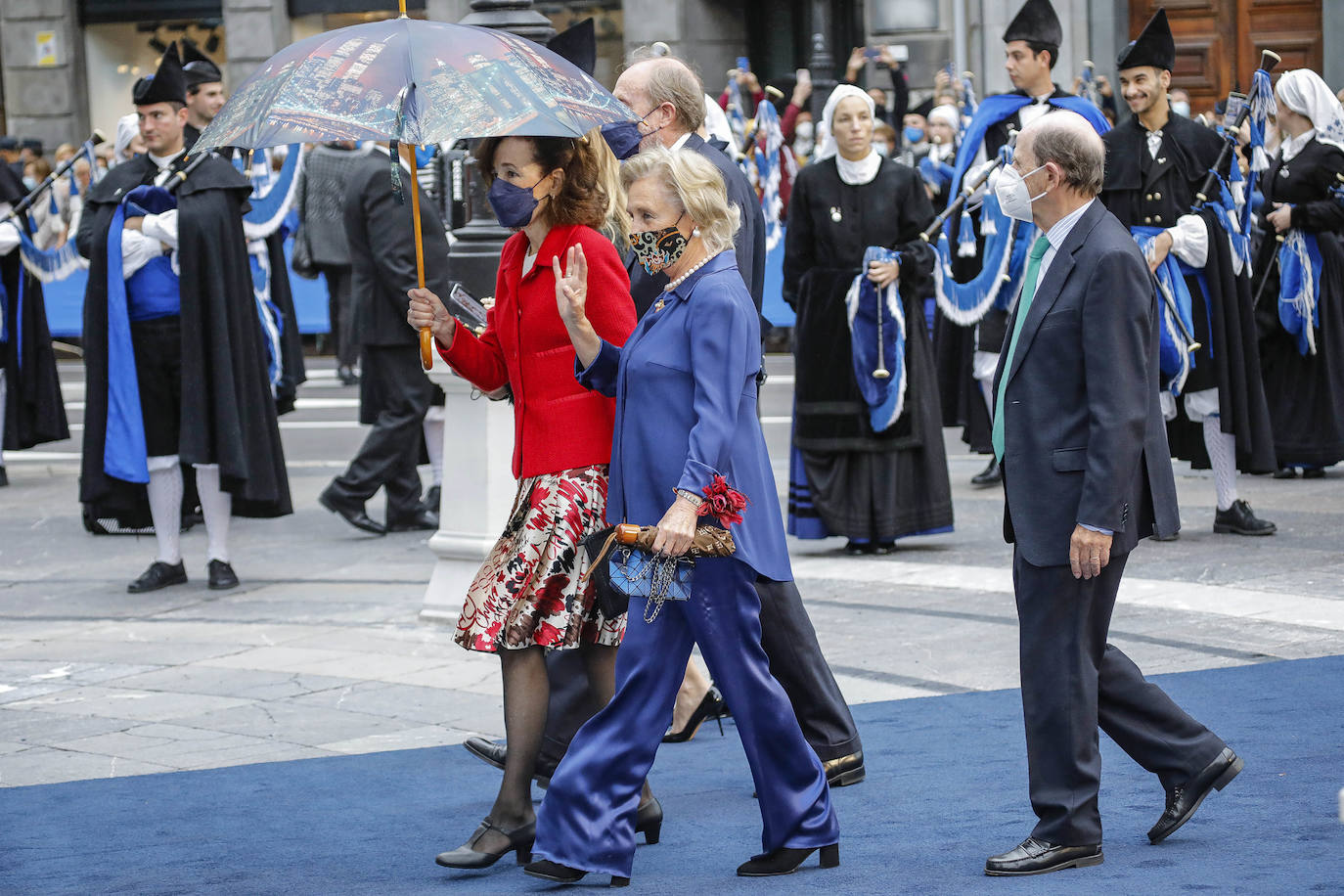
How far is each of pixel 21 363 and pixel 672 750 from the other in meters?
7.61

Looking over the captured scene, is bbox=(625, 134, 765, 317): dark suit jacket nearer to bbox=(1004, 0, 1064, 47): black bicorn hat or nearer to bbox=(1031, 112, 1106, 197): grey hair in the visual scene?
bbox=(1031, 112, 1106, 197): grey hair

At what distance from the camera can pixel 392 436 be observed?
10.0m

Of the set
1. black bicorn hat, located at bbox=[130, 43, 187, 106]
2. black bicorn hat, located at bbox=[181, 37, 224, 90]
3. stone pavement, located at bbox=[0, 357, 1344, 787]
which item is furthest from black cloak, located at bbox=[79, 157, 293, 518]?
black bicorn hat, located at bbox=[181, 37, 224, 90]

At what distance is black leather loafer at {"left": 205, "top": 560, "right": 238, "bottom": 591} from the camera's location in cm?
Result: 882

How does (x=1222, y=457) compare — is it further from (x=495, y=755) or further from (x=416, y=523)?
(x=495, y=755)

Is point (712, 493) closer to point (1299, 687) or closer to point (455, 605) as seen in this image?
point (1299, 687)

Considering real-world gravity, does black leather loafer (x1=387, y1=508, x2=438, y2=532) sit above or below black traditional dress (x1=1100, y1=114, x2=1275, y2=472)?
below

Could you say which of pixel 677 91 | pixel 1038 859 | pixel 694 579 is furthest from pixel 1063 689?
pixel 677 91

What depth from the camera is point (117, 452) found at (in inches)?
340

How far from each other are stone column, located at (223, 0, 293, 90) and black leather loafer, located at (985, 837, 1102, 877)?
21059 millimetres

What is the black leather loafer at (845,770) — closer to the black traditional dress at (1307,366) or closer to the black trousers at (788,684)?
the black trousers at (788,684)

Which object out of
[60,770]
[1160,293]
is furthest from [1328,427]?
[60,770]

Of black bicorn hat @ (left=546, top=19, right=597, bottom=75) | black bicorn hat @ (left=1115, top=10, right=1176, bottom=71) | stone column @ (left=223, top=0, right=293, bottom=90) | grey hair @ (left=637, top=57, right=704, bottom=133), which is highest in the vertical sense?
stone column @ (left=223, top=0, right=293, bottom=90)

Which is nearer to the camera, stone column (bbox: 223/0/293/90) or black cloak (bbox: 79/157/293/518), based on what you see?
black cloak (bbox: 79/157/293/518)
